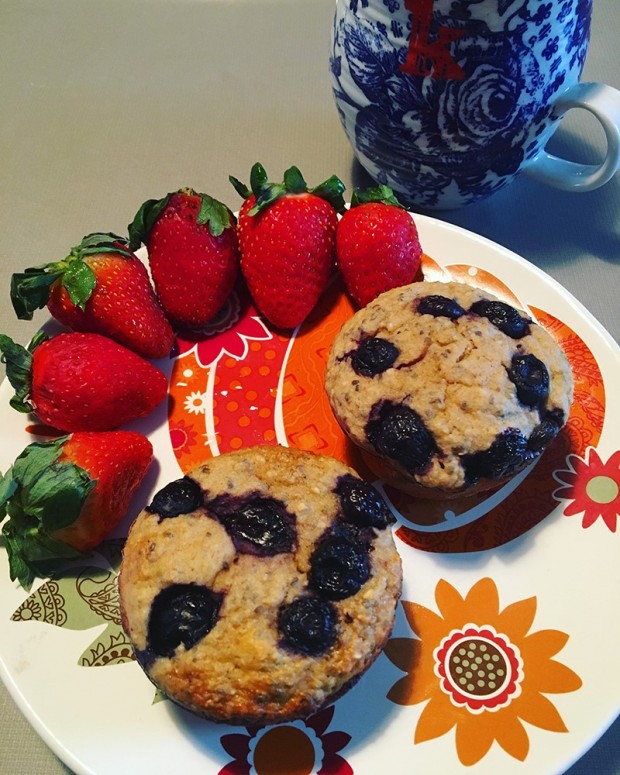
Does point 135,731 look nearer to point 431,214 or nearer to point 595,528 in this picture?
point 595,528

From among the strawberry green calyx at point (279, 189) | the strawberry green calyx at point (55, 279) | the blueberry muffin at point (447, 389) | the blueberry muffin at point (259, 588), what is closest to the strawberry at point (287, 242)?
the strawberry green calyx at point (279, 189)

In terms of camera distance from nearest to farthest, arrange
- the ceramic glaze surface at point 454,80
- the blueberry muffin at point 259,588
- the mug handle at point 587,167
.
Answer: the blueberry muffin at point 259,588, the ceramic glaze surface at point 454,80, the mug handle at point 587,167

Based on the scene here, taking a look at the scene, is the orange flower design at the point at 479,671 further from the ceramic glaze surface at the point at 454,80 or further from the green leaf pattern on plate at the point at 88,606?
the ceramic glaze surface at the point at 454,80

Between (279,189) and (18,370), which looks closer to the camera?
(18,370)

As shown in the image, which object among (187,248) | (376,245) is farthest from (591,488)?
(187,248)

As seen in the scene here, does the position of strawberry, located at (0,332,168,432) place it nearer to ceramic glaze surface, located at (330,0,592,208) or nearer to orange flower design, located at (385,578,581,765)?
orange flower design, located at (385,578,581,765)

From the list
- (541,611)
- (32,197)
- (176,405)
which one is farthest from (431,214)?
(32,197)

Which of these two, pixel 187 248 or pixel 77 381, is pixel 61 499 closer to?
pixel 77 381
